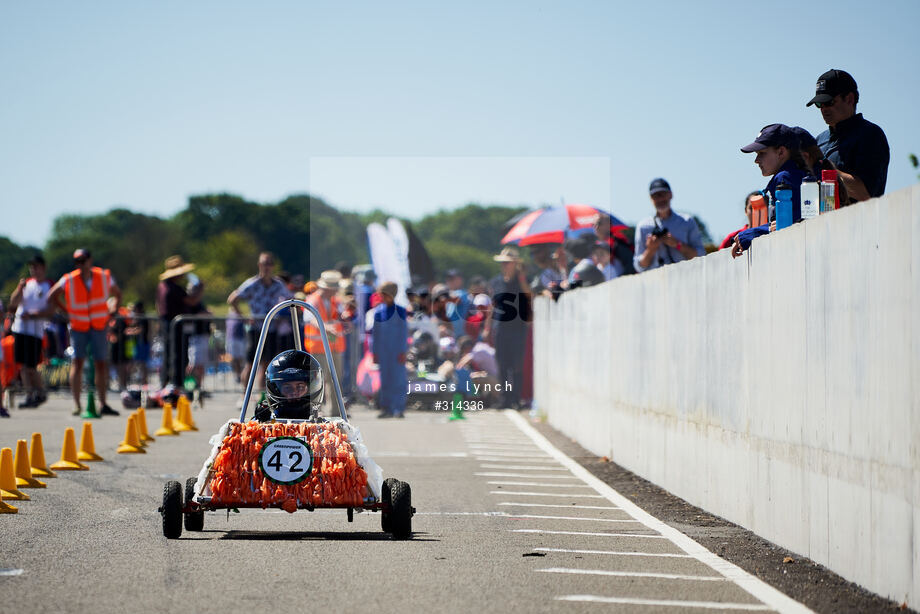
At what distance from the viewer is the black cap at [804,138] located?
1026 centimetres

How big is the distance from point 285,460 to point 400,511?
742 millimetres

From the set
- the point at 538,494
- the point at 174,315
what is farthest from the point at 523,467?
the point at 174,315

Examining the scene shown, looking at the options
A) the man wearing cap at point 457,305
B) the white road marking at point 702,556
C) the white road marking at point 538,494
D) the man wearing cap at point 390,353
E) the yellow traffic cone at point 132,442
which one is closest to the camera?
the white road marking at point 702,556

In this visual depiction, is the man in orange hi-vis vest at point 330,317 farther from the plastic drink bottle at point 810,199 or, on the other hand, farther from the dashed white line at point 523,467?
the plastic drink bottle at point 810,199

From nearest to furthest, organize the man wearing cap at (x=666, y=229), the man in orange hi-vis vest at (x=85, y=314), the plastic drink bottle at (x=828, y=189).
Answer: the plastic drink bottle at (x=828, y=189), the man wearing cap at (x=666, y=229), the man in orange hi-vis vest at (x=85, y=314)

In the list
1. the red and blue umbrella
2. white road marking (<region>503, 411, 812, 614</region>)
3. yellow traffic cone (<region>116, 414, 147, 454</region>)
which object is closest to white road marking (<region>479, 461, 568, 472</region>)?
white road marking (<region>503, 411, 812, 614</region>)

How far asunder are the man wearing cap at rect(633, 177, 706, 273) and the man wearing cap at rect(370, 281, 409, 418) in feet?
21.5

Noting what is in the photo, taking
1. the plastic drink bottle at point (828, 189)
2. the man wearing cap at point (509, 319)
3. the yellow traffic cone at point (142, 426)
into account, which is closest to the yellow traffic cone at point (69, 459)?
the yellow traffic cone at point (142, 426)

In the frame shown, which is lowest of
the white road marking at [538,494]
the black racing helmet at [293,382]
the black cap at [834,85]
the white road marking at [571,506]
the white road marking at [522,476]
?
the white road marking at [571,506]

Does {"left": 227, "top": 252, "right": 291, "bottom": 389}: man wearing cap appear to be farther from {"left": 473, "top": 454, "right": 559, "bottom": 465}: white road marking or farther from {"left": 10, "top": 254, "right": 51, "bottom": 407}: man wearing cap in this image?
{"left": 473, "top": 454, "right": 559, "bottom": 465}: white road marking

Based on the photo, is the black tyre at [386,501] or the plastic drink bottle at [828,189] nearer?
the plastic drink bottle at [828,189]

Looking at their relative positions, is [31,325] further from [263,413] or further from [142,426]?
[263,413]

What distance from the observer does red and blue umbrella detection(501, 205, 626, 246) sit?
24.0 metres

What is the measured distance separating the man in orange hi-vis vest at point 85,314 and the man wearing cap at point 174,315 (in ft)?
10.9
